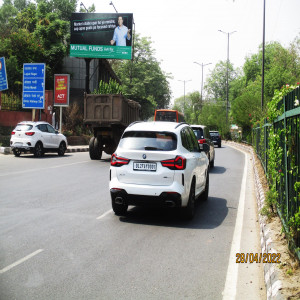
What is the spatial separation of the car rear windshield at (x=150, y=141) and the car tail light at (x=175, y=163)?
26 cm

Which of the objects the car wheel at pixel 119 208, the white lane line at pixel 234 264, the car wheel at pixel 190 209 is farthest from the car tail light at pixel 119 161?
the white lane line at pixel 234 264

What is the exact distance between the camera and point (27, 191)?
10633 mm

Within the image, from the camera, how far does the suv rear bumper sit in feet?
24.0

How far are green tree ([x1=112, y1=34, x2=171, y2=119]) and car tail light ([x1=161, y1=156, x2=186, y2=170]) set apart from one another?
5429cm

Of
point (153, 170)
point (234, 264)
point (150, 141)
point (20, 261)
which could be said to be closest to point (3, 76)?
point (150, 141)

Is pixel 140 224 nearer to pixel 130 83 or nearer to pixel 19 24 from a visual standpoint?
pixel 19 24

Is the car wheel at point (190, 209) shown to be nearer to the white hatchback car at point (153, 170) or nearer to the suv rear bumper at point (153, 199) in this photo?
the white hatchback car at point (153, 170)

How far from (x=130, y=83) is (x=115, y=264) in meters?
58.4

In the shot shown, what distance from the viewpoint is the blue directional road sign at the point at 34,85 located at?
2833 centimetres

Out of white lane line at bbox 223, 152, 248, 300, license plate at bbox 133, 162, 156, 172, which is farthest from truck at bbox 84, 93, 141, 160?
license plate at bbox 133, 162, 156, 172

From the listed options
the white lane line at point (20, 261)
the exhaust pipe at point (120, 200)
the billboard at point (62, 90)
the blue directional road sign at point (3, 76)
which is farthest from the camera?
the billboard at point (62, 90)

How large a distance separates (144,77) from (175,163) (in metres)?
57.4

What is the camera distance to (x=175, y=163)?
742 centimetres
